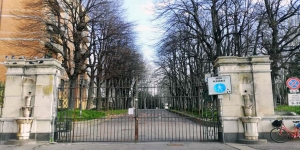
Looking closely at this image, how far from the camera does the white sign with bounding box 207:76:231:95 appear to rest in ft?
35.9

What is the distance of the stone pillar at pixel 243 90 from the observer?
10906 mm

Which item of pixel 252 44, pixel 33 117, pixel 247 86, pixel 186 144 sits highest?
pixel 252 44

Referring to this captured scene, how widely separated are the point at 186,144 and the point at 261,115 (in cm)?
353

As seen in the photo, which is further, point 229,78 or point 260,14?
point 260,14

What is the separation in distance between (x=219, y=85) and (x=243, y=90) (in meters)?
1.14

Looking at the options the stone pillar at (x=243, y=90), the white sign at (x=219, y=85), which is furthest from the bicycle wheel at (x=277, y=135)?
the white sign at (x=219, y=85)

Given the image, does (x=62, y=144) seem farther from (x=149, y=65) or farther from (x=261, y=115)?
(x=149, y=65)

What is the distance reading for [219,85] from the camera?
11023mm

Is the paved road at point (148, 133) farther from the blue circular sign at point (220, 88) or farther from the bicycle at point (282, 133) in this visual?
the bicycle at point (282, 133)

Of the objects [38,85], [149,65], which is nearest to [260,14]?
[38,85]

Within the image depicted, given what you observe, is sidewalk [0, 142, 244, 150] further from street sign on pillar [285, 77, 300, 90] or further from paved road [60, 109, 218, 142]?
street sign on pillar [285, 77, 300, 90]

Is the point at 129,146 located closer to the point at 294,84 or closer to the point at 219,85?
the point at 219,85

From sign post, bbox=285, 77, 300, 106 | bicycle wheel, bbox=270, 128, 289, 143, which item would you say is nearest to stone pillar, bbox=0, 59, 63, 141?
bicycle wheel, bbox=270, 128, 289, 143

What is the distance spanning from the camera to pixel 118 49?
2939cm
